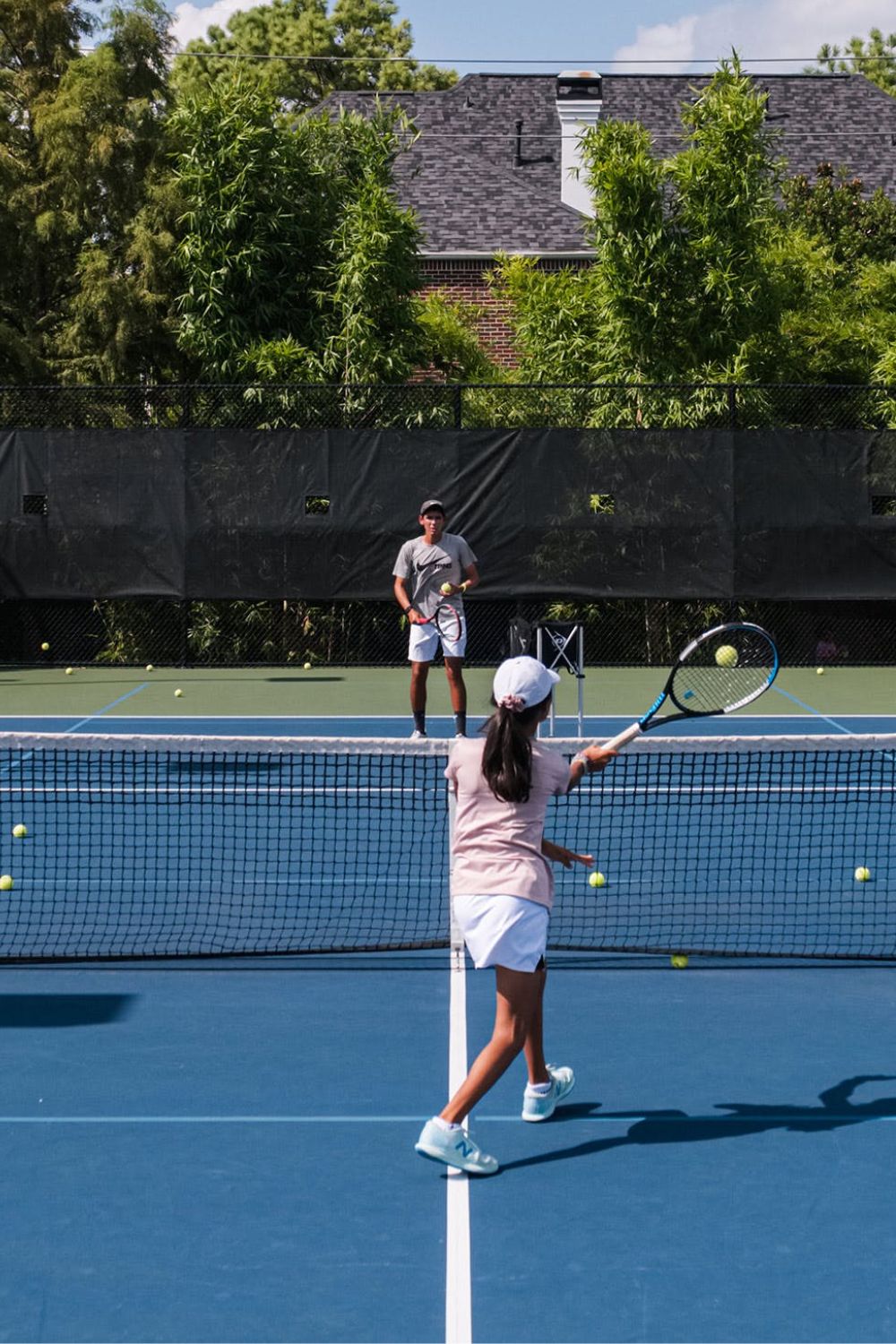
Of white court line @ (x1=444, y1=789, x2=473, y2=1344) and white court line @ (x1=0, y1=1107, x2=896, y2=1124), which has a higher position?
white court line @ (x1=444, y1=789, x2=473, y2=1344)

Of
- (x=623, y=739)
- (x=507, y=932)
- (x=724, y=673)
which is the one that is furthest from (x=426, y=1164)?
(x=724, y=673)

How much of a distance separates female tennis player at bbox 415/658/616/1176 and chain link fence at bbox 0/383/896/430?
1185cm

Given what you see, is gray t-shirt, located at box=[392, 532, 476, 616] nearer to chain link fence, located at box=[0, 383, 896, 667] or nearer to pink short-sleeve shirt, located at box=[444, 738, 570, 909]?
chain link fence, located at box=[0, 383, 896, 667]

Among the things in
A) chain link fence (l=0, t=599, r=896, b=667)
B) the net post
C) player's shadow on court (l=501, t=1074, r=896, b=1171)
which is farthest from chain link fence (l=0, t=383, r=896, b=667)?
player's shadow on court (l=501, t=1074, r=896, b=1171)

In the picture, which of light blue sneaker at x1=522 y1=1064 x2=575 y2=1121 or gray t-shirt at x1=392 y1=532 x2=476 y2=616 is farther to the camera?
gray t-shirt at x1=392 y1=532 x2=476 y2=616

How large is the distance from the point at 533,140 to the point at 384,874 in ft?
76.7

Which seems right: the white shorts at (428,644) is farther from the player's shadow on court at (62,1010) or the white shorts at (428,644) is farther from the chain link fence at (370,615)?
the player's shadow on court at (62,1010)

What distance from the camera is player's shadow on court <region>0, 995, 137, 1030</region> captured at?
5.16 m

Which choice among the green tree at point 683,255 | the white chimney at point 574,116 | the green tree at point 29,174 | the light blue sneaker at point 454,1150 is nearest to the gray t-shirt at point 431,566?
the green tree at point 683,255

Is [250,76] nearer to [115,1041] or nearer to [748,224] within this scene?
[748,224]

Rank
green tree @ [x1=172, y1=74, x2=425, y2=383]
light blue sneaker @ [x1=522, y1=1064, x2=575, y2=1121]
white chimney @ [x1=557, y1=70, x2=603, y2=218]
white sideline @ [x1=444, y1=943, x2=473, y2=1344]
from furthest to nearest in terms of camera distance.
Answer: white chimney @ [x1=557, y1=70, x2=603, y2=218] < green tree @ [x1=172, y1=74, x2=425, y2=383] < light blue sneaker @ [x1=522, y1=1064, x2=575, y2=1121] < white sideline @ [x1=444, y1=943, x2=473, y2=1344]

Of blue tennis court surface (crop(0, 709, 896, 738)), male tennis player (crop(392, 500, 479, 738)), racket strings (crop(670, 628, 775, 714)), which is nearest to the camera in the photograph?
racket strings (crop(670, 628, 775, 714))

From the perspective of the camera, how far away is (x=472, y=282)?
23828 mm

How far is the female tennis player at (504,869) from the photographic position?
12.8ft
